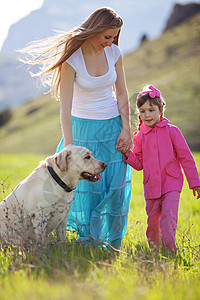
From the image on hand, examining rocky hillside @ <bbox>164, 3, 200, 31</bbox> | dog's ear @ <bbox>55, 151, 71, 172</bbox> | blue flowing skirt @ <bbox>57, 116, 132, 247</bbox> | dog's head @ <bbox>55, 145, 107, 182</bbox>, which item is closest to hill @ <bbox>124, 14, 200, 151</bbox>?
rocky hillside @ <bbox>164, 3, 200, 31</bbox>

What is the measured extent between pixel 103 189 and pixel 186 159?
1.12 m

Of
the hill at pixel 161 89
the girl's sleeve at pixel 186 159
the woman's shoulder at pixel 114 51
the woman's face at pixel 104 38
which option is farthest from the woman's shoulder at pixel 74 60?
the hill at pixel 161 89

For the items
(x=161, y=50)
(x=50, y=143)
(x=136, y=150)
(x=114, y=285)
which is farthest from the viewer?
(x=161, y=50)

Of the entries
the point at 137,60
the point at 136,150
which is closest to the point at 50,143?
the point at 137,60

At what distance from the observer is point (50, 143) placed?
1885 inches

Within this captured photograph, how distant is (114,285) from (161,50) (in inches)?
2776

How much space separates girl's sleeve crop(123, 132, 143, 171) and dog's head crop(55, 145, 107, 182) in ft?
1.55

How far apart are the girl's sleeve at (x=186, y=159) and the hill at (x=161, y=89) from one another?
29.6 metres

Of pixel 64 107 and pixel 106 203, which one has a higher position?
pixel 64 107

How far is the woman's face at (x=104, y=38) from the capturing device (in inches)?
164

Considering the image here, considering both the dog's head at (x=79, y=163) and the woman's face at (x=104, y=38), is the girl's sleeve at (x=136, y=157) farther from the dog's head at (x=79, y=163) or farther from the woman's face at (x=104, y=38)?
the woman's face at (x=104, y=38)

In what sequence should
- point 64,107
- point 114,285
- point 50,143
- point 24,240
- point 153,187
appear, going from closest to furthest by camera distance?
point 114,285 < point 24,240 < point 64,107 < point 153,187 < point 50,143

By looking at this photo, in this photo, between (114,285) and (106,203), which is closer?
(114,285)

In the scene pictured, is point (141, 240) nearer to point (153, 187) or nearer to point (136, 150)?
point (153, 187)
